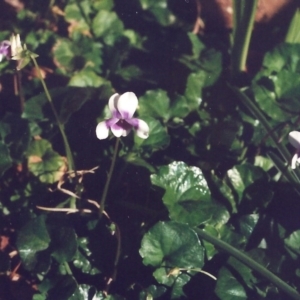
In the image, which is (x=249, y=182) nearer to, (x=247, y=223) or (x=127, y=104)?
(x=247, y=223)

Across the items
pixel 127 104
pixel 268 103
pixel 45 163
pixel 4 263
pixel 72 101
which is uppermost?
pixel 127 104

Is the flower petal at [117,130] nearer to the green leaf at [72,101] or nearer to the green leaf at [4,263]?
the green leaf at [72,101]

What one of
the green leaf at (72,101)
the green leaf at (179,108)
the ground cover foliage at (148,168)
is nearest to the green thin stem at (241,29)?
the ground cover foliage at (148,168)

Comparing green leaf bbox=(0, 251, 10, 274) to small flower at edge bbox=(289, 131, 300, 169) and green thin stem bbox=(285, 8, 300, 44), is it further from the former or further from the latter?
green thin stem bbox=(285, 8, 300, 44)

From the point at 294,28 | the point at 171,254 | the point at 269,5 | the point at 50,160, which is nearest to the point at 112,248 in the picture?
the point at 171,254

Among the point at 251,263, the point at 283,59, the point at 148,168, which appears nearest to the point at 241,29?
the point at 283,59

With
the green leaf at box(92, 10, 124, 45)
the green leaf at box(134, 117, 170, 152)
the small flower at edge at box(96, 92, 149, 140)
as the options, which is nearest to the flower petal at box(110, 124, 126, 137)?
the small flower at edge at box(96, 92, 149, 140)

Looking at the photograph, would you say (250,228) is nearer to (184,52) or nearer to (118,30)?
(184,52)
